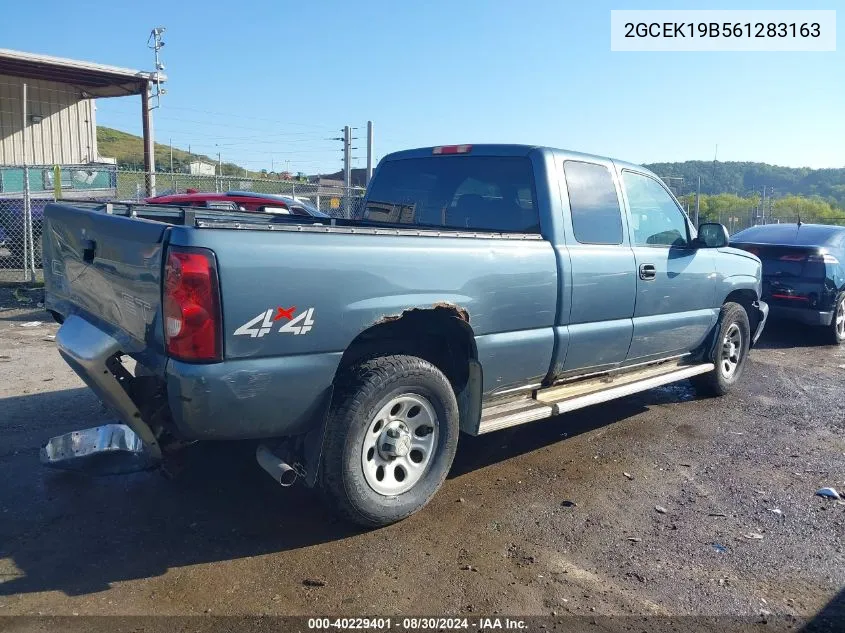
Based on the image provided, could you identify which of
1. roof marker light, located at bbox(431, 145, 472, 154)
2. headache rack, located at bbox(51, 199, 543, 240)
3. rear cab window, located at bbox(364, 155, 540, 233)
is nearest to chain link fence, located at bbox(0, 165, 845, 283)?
rear cab window, located at bbox(364, 155, 540, 233)

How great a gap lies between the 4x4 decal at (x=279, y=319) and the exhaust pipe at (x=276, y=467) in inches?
25.8

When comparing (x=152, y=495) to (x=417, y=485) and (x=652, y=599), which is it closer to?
(x=417, y=485)

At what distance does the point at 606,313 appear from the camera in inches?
194

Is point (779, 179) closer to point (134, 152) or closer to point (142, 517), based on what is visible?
point (142, 517)

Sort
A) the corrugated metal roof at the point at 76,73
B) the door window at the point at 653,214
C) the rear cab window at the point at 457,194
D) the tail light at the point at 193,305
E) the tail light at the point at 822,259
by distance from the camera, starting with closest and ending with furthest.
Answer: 1. the tail light at the point at 193,305
2. the rear cab window at the point at 457,194
3. the door window at the point at 653,214
4. the tail light at the point at 822,259
5. the corrugated metal roof at the point at 76,73

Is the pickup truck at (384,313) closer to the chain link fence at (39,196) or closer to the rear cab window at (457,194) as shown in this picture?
the rear cab window at (457,194)

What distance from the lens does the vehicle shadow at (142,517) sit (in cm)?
332

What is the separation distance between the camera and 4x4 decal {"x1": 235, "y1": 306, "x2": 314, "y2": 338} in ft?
10.2

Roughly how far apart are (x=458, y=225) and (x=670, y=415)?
266 cm

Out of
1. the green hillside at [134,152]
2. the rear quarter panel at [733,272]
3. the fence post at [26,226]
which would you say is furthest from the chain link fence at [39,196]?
the green hillside at [134,152]

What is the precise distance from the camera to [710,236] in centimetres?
588

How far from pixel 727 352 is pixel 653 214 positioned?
193 cm

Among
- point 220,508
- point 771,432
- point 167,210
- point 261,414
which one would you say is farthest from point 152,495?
point 771,432

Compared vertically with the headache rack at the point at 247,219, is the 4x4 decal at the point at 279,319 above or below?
below
